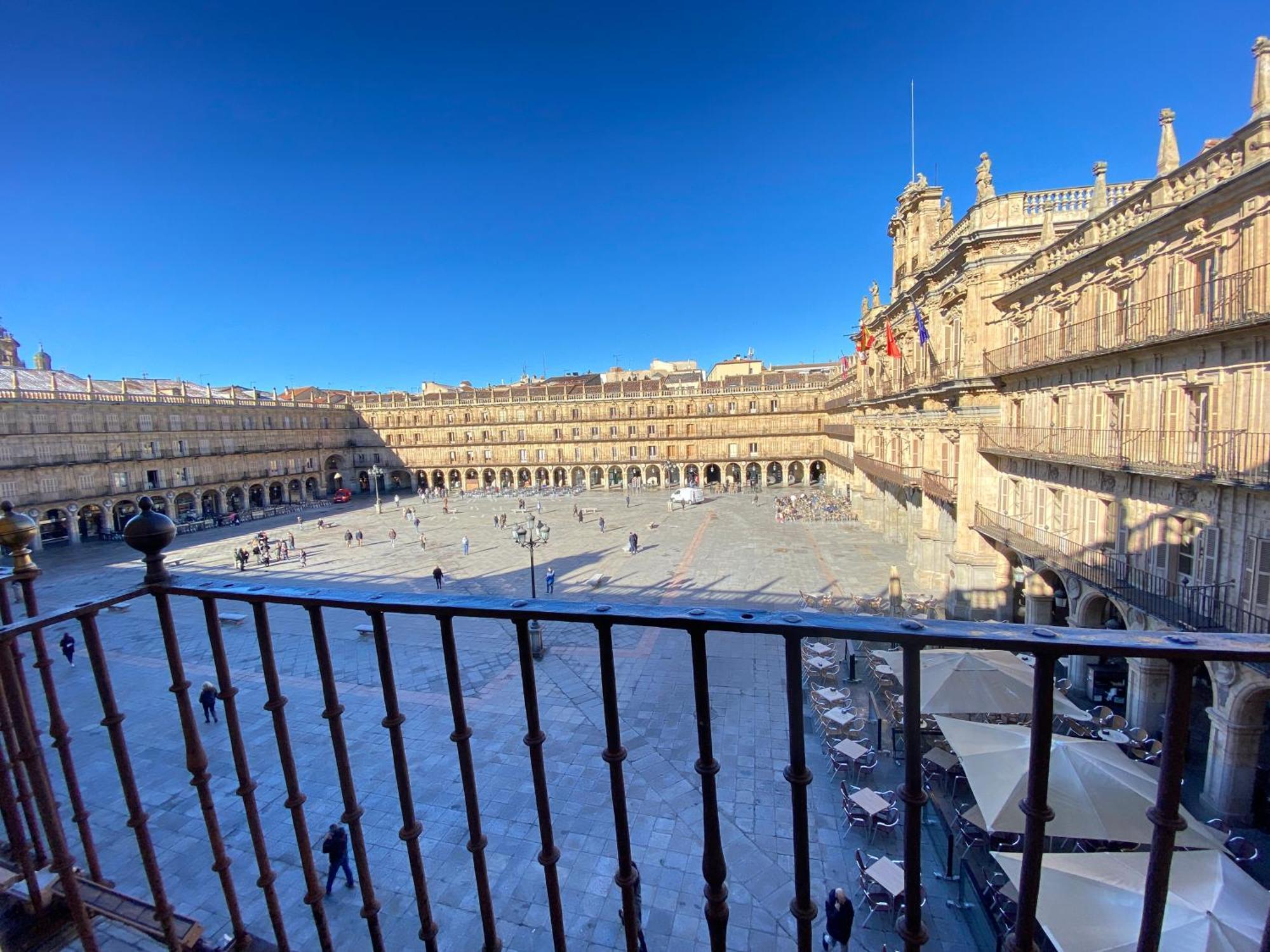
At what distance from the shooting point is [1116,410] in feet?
34.9

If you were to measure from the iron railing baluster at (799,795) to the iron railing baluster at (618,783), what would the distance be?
1.57ft

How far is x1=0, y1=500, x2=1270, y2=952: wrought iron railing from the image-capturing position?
141 cm

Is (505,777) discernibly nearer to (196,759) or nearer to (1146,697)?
(196,759)

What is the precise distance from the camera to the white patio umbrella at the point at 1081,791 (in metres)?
6.08

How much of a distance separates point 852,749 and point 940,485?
33.3 feet

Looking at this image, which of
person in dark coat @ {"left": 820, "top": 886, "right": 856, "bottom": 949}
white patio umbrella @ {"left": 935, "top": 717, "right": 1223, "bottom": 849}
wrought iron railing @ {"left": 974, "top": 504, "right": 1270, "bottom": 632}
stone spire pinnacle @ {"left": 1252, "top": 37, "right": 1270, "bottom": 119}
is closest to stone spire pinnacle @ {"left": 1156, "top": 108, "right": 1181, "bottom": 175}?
stone spire pinnacle @ {"left": 1252, "top": 37, "right": 1270, "bottom": 119}

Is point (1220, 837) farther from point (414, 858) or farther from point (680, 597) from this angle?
point (680, 597)

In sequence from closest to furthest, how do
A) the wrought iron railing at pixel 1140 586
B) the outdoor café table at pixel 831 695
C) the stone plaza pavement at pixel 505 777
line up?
the stone plaza pavement at pixel 505 777 → the wrought iron railing at pixel 1140 586 → the outdoor café table at pixel 831 695

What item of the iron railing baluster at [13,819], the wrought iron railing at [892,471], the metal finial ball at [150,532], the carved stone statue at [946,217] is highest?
the carved stone statue at [946,217]

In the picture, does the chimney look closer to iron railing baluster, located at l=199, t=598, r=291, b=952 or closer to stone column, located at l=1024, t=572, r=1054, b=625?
stone column, located at l=1024, t=572, r=1054, b=625

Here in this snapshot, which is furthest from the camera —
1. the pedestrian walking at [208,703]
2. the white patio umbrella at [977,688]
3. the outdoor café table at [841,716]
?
the pedestrian walking at [208,703]

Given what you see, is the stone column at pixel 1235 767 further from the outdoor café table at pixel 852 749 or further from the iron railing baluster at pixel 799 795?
the iron railing baluster at pixel 799 795

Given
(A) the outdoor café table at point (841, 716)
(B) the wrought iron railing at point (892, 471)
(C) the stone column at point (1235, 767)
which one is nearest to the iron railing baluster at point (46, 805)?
(A) the outdoor café table at point (841, 716)

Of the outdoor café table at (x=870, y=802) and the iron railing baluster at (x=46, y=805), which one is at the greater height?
the iron railing baluster at (x=46, y=805)
